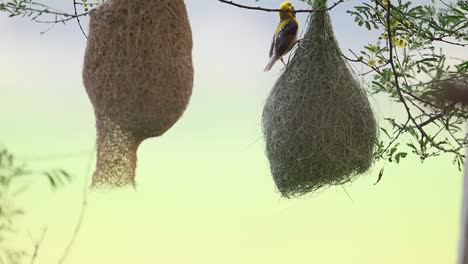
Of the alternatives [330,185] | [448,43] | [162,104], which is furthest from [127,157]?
[448,43]

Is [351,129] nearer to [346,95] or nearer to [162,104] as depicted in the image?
[346,95]

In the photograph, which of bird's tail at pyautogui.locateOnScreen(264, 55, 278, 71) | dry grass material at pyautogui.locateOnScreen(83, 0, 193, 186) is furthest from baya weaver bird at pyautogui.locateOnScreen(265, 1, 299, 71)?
dry grass material at pyautogui.locateOnScreen(83, 0, 193, 186)

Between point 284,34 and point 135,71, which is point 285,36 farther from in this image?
point 135,71

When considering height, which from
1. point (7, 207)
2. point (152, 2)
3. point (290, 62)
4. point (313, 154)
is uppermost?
point (152, 2)

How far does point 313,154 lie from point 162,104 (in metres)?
0.38

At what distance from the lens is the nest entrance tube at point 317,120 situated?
1234 mm

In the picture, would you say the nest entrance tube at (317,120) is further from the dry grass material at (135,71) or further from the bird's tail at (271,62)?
the dry grass material at (135,71)

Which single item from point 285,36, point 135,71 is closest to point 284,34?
point 285,36

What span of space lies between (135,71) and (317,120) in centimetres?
41

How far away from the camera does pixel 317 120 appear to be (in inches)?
48.4

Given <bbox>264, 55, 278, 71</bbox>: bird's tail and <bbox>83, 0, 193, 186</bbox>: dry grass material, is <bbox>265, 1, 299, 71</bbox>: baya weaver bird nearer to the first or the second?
<bbox>264, 55, 278, 71</bbox>: bird's tail

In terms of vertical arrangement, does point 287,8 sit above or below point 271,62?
above

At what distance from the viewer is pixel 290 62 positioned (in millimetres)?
1335

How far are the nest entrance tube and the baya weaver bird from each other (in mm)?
54
